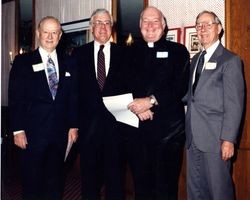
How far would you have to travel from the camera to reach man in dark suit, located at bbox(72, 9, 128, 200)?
2.52 meters

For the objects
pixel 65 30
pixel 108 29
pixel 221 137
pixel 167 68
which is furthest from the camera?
pixel 65 30

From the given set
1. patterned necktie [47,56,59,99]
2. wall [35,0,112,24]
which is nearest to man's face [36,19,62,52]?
patterned necktie [47,56,59,99]

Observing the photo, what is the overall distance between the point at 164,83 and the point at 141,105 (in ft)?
0.83

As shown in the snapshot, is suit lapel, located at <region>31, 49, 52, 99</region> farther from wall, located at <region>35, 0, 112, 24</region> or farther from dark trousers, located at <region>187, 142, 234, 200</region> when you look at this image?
wall, located at <region>35, 0, 112, 24</region>

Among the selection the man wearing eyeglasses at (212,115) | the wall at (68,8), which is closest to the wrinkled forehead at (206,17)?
the man wearing eyeglasses at (212,115)

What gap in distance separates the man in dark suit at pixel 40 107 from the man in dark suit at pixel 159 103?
584 millimetres

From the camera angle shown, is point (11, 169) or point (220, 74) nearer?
point (220, 74)

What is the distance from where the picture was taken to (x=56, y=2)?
4.55 metres

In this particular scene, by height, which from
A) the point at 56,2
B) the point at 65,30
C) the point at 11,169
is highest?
the point at 56,2

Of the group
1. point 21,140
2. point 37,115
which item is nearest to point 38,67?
point 37,115

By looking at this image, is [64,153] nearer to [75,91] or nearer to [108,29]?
[75,91]

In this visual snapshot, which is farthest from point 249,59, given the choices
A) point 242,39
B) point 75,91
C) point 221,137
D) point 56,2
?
point 56,2

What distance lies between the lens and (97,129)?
99.0 inches

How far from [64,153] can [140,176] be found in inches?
24.8
